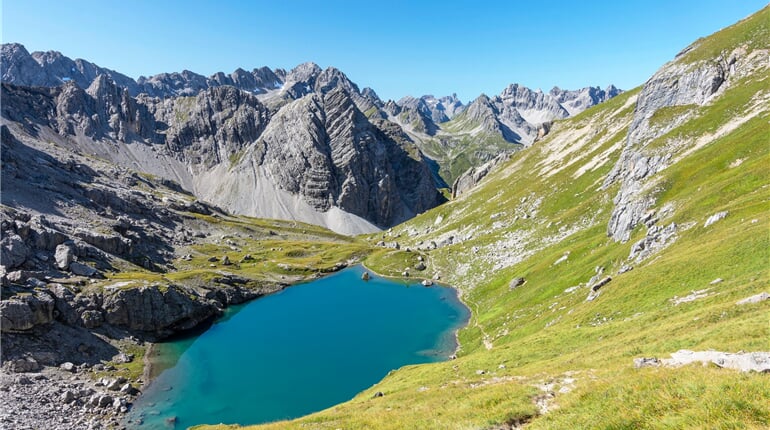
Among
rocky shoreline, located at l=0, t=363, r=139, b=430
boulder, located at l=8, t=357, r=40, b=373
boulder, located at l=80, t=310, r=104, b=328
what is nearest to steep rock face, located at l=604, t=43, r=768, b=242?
rocky shoreline, located at l=0, t=363, r=139, b=430

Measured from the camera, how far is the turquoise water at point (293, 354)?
176 feet

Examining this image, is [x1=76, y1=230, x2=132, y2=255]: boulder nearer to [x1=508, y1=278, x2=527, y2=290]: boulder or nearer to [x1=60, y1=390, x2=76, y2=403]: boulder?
[x1=60, y1=390, x2=76, y2=403]: boulder

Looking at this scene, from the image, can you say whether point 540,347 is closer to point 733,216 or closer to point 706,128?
point 733,216

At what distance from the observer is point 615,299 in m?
42.2

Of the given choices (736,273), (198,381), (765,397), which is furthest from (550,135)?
(765,397)

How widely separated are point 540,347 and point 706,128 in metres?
66.8

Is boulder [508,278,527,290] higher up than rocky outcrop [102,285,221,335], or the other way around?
rocky outcrop [102,285,221,335]

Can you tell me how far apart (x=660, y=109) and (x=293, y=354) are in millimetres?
101840

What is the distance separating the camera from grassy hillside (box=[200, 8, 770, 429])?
43.7 feet

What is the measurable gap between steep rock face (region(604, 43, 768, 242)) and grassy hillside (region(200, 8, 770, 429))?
175cm

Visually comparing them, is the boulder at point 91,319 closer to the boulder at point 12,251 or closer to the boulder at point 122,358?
the boulder at point 122,358

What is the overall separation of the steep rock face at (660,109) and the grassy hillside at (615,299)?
5.76 ft

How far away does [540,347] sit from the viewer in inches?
1538

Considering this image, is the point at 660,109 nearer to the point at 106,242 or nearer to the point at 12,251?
the point at 12,251
